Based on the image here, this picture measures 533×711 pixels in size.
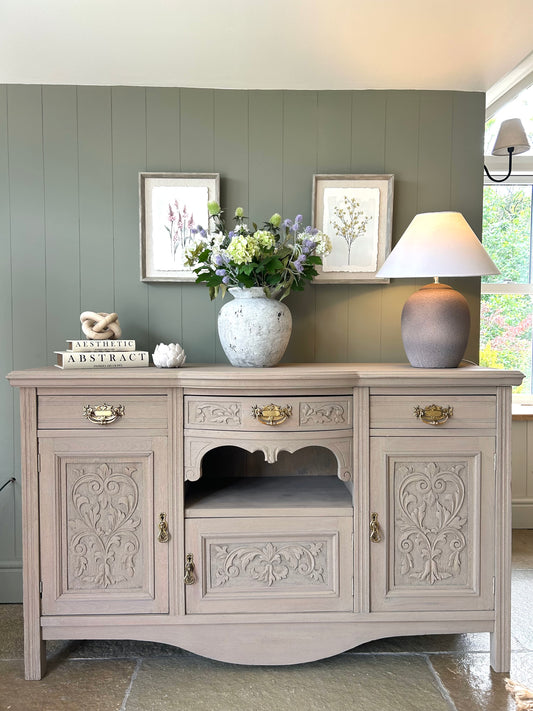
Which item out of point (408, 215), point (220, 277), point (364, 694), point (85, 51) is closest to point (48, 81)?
point (85, 51)

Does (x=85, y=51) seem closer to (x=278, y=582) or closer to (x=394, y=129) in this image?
(x=394, y=129)

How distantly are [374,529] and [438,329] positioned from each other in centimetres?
72

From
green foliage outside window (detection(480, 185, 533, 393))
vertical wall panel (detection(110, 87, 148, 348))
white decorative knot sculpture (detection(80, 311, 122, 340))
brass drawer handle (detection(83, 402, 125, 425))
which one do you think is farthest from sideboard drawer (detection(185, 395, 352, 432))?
green foliage outside window (detection(480, 185, 533, 393))

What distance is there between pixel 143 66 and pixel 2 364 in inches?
53.6

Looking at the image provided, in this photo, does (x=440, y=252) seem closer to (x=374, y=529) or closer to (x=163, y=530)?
(x=374, y=529)

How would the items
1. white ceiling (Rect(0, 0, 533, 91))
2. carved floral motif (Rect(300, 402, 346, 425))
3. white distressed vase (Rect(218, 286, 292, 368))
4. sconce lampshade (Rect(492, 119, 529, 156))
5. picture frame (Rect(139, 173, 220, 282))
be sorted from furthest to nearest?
sconce lampshade (Rect(492, 119, 529, 156)) < picture frame (Rect(139, 173, 220, 282)) < white ceiling (Rect(0, 0, 533, 91)) < white distressed vase (Rect(218, 286, 292, 368)) < carved floral motif (Rect(300, 402, 346, 425))

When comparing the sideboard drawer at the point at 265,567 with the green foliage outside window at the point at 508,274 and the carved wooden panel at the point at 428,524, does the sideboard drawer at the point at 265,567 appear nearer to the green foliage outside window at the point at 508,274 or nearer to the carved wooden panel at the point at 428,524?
the carved wooden panel at the point at 428,524

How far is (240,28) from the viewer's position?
212 cm

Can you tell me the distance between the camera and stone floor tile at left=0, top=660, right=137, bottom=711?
1727mm

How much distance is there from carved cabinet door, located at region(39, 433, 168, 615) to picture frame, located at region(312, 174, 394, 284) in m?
1.07

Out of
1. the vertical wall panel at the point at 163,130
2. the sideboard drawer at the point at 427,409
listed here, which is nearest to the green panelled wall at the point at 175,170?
the vertical wall panel at the point at 163,130

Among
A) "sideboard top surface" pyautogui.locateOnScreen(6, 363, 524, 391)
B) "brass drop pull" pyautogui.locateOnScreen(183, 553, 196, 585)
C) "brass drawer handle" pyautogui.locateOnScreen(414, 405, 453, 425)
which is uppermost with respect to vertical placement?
"sideboard top surface" pyautogui.locateOnScreen(6, 363, 524, 391)

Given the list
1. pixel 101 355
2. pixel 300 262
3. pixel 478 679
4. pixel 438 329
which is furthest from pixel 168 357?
pixel 478 679

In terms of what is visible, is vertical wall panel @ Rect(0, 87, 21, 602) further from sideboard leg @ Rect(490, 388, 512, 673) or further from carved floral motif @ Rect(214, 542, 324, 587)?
sideboard leg @ Rect(490, 388, 512, 673)
